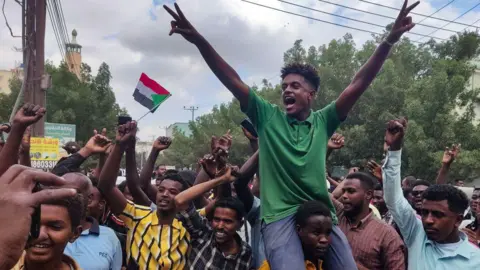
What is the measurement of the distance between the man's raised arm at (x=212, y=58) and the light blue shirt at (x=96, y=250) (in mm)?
1354

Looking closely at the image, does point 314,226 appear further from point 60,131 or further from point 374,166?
point 60,131

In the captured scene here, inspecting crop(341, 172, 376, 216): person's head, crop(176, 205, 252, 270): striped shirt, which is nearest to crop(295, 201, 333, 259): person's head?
crop(176, 205, 252, 270): striped shirt

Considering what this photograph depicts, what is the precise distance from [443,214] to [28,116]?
272cm

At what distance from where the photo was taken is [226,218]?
147 inches

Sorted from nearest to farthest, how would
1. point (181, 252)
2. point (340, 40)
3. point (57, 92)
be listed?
point (181, 252)
point (57, 92)
point (340, 40)

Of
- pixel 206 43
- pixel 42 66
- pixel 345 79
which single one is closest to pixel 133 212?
pixel 206 43

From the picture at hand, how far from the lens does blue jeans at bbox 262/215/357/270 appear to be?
297cm

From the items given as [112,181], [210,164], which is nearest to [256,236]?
[210,164]

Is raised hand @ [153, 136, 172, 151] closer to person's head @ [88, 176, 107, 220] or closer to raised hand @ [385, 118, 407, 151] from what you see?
person's head @ [88, 176, 107, 220]

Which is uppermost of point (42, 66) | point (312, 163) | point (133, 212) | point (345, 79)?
point (345, 79)

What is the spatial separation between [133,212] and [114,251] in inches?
17.1

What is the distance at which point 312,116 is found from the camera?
3.39 meters

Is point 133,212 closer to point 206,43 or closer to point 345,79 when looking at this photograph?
point 206,43

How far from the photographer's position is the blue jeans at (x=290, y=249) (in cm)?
297
